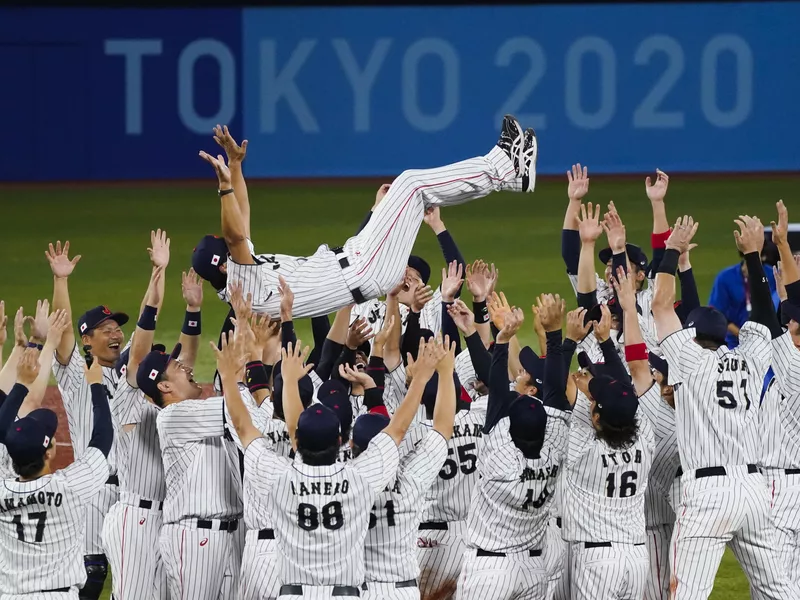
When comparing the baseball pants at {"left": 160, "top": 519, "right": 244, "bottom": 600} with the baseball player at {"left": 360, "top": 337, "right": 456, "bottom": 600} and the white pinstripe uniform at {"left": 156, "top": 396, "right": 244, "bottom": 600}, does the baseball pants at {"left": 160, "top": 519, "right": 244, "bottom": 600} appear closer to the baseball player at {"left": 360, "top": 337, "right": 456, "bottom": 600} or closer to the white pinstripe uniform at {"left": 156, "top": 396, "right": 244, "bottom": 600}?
the white pinstripe uniform at {"left": 156, "top": 396, "right": 244, "bottom": 600}

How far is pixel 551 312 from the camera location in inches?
229

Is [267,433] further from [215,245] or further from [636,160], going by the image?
[636,160]

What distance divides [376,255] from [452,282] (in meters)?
0.47

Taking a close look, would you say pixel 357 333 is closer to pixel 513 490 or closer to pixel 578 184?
pixel 513 490

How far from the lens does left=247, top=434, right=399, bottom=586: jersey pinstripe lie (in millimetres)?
4883

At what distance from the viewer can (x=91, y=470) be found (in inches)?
211

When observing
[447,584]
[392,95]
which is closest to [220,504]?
[447,584]

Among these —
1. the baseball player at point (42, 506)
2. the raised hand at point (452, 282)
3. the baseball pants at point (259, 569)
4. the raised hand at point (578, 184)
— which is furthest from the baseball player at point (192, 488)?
the raised hand at point (578, 184)

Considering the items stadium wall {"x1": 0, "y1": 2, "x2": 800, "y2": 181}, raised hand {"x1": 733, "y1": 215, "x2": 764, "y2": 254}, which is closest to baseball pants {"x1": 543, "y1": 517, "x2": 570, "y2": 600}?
raised hand {"x1": 733, "y1": 215, "x2": 764, "y2": 254}

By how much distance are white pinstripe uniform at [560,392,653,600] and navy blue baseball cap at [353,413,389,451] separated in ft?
2.85

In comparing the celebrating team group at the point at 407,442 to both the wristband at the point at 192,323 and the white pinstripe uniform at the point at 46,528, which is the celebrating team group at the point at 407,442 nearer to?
the white pinstripe uniform at the point at 46,528

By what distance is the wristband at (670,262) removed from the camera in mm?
6062

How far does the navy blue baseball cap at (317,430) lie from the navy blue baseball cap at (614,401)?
3.99 feet

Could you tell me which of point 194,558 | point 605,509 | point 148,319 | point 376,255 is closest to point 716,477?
point 605,509
